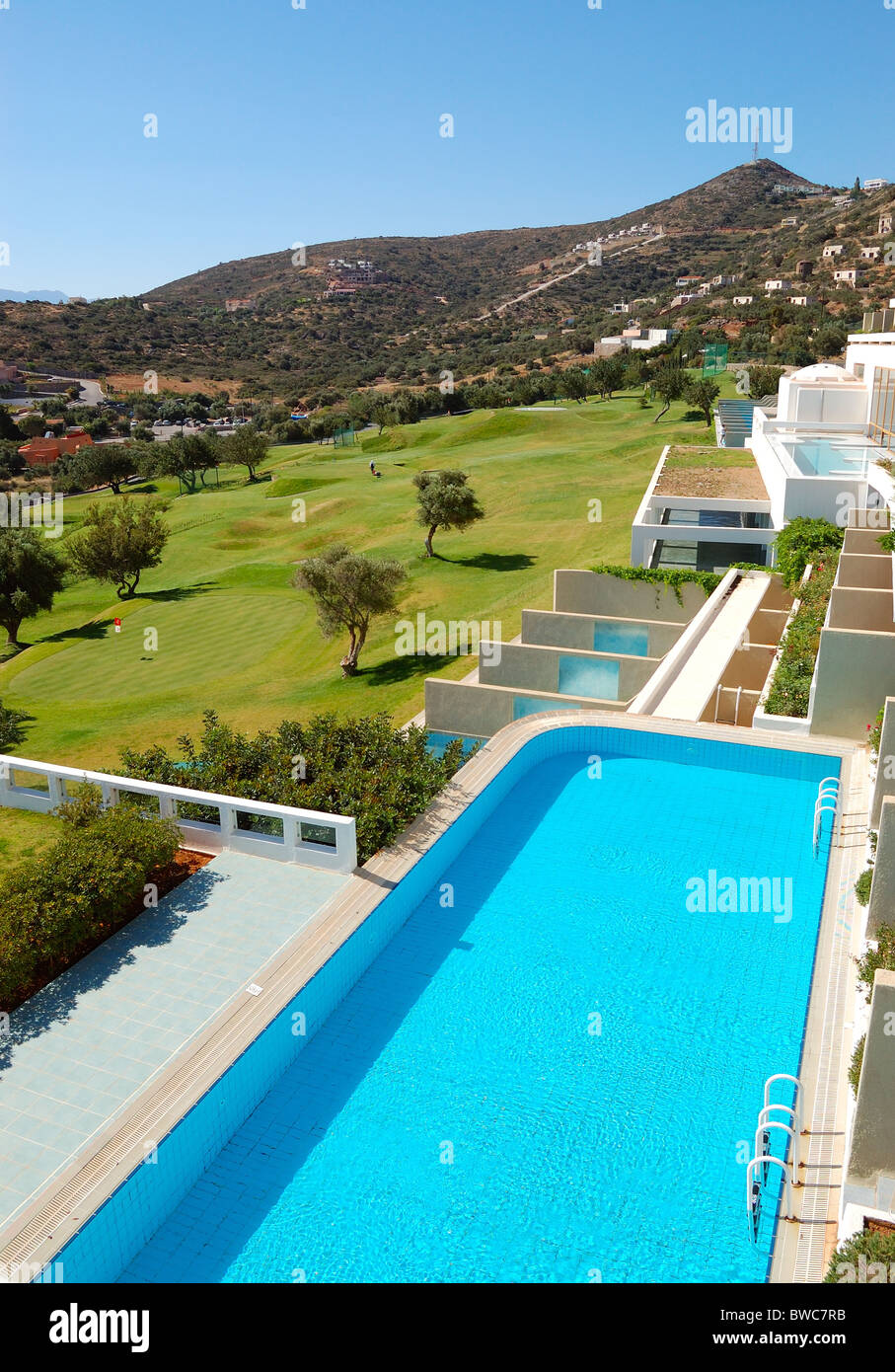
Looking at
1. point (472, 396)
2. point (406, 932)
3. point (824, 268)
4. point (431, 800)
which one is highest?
point (824, 268)

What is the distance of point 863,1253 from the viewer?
6379 millimetres

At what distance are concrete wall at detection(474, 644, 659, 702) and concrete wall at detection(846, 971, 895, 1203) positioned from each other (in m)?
13.3

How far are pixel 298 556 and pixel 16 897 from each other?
35751 millimetres

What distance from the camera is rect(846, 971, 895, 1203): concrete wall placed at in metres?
6.66

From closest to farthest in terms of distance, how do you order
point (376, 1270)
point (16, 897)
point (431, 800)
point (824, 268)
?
point (376, 1270), point (16, 897), point (431, 800), point (824, 268)

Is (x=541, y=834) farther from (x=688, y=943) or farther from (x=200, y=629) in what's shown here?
(x=200, y=629)

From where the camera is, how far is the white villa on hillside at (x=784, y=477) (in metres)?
25.1

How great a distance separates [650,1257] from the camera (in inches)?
283

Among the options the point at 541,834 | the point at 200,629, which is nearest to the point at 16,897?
the point at 541,834

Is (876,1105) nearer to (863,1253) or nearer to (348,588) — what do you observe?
(863,1253)

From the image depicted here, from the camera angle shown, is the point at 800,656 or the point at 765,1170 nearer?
the point at 765,1170

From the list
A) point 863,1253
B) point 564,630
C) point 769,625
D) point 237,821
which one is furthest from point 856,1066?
point 564,630

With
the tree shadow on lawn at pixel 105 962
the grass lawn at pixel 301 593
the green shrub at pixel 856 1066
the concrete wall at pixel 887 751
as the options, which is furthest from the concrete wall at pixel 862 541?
the tree shadow on lawn at pixel 105 962

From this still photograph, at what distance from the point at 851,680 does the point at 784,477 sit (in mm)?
12512
